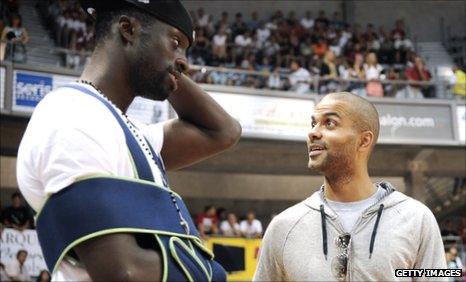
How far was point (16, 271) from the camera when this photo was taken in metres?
12.0

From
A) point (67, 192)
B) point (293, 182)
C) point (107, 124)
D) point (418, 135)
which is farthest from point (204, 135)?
point (293, 182)

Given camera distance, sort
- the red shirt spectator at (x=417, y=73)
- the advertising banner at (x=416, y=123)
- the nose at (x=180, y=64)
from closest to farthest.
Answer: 1. the nose at (x=180, y=64)
2. the advertising banner at (x=416, y=123)
3. the red shirt spectator at (x=417, y=73)

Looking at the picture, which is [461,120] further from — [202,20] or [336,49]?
[202,20]

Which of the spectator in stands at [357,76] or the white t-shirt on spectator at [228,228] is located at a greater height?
the spectator in stands at [357,76]

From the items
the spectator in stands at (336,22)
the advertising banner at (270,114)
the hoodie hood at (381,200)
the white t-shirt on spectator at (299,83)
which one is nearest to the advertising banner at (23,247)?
the advertising banner at (270,114)

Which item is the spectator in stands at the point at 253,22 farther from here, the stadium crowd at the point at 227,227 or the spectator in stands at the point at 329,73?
the stadium crowd at the point at 227,227

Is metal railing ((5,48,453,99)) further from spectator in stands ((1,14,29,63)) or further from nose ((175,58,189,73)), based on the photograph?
nose ((175,58,189,73))

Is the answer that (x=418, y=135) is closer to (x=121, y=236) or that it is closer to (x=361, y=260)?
(x=361, y=260)

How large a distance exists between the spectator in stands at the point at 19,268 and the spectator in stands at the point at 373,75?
29.1ft

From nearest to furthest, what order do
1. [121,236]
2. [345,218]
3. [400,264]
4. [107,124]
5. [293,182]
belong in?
1. [121,236]
2. [107,124]
3. [400,264]
4. [345,218]
5. [293,182]

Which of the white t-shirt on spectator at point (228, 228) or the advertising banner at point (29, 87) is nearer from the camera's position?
the advertising banner at point (29, 87)

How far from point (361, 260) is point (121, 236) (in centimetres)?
150

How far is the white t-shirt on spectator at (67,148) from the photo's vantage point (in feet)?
5.72

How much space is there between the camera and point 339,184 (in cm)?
324
